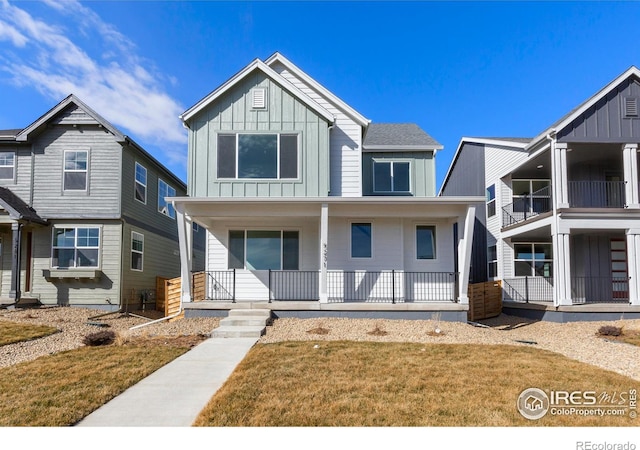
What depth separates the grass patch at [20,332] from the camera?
9.49 m

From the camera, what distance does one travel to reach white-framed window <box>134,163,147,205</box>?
17.0 metres

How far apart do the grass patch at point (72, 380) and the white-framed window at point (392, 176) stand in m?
9.49

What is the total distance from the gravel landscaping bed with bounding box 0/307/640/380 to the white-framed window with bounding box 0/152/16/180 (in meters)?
5.16

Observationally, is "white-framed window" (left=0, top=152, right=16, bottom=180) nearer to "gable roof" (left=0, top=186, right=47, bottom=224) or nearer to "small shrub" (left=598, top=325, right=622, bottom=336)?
"gable roof" (left=0, top=186, right=47, bottom=224)

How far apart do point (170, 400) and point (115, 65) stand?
1266cm

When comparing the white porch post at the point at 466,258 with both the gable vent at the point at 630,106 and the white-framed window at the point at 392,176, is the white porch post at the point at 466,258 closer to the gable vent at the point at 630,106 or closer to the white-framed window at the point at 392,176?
the white-framed window at the point at 392,176

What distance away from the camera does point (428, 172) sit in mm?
15875

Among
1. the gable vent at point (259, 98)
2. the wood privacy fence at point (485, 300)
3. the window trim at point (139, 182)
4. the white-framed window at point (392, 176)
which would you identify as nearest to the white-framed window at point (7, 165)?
the window trim at point (139, 182)

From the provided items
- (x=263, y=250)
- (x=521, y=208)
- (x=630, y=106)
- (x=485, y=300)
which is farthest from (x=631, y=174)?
(x=263, y=250)

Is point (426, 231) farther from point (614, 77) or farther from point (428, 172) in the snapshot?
point (614, 77)

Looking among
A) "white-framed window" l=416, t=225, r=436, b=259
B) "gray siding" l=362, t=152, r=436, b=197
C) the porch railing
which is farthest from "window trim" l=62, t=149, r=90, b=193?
the porch railing

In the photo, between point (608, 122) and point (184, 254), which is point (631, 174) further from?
point (184, 254)

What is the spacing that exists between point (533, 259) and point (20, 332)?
17.9 meters

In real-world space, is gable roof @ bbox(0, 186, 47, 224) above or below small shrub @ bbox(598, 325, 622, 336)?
above
